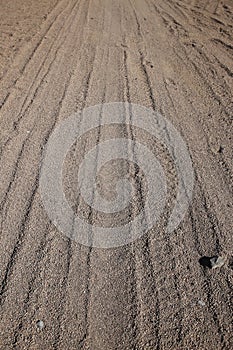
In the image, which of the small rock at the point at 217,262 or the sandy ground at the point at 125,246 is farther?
the small rock at the point at 217,262

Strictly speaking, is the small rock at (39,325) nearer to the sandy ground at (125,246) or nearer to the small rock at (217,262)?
the sandy ground at (125,246)

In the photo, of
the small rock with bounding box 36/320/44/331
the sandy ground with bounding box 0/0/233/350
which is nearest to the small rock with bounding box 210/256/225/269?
the sandy ground with bounding box 0/0/233/350

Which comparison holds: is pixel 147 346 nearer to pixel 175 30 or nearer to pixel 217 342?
pixel 217 342

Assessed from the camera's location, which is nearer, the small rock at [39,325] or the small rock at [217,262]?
the small rock at [39,325]

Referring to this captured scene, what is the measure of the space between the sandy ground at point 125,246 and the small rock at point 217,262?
0.08m

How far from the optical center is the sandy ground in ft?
10.5

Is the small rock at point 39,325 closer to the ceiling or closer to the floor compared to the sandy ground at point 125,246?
closer to the floor

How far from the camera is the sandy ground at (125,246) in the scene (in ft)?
10.5

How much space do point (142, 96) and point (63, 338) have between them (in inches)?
164

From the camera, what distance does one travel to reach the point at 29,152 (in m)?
4.99

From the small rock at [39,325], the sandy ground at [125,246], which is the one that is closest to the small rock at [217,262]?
the sandy ground at [125,246]

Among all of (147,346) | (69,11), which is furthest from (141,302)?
(69,11)

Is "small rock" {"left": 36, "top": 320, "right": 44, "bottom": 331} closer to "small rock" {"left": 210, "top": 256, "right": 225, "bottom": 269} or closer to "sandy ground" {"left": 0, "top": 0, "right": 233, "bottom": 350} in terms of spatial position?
"sandy ground" {"left": 0, "top": 0, "right": 233, "bottom": 350}

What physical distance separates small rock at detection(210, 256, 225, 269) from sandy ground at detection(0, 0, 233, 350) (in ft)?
0.27
